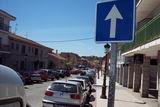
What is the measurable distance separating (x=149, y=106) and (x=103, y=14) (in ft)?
60.1

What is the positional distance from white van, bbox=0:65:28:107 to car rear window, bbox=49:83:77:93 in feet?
39.3

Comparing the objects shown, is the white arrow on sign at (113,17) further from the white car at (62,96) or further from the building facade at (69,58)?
the building facade at (69,58)

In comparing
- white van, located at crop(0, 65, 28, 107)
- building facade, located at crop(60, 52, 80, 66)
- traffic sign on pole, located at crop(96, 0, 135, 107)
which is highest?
building facade, located at crop(60, 52, 80, 66)

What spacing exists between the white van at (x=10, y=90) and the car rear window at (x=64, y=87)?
39.3 feet

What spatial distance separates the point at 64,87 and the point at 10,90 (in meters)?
12.6

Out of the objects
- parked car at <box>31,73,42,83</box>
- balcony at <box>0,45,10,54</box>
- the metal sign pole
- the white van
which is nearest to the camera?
the white van

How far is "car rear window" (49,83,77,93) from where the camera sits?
51.4 feet

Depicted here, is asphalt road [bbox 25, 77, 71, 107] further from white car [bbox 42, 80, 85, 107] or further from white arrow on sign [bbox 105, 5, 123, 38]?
white arrow on sign [bbox 105, 5, 123, 38]

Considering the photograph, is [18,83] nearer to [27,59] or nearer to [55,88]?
[55,88]

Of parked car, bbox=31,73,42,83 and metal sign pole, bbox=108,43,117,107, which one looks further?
parked car, bbox=31,73,42,83

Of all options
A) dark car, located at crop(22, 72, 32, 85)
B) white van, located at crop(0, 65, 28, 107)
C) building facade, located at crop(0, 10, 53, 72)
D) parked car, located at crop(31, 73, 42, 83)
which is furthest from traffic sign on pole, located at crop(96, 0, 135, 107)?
building facade, located at crop(0, 10, 53, 72)

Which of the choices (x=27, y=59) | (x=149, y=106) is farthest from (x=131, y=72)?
(x=27, y=59)

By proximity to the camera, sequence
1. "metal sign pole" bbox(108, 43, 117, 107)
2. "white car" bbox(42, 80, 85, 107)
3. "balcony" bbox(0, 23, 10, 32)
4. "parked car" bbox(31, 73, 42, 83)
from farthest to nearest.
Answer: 1. "balcony" bbox(0, 23, 10, 32)
2. "parked car" bbox(31, 73, 42, 83)
3. "white car" bbox(42, 80, 85, 107)
4. "metal sign pole" bbox(108, 43, 117, 107)

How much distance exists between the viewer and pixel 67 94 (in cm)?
1541
